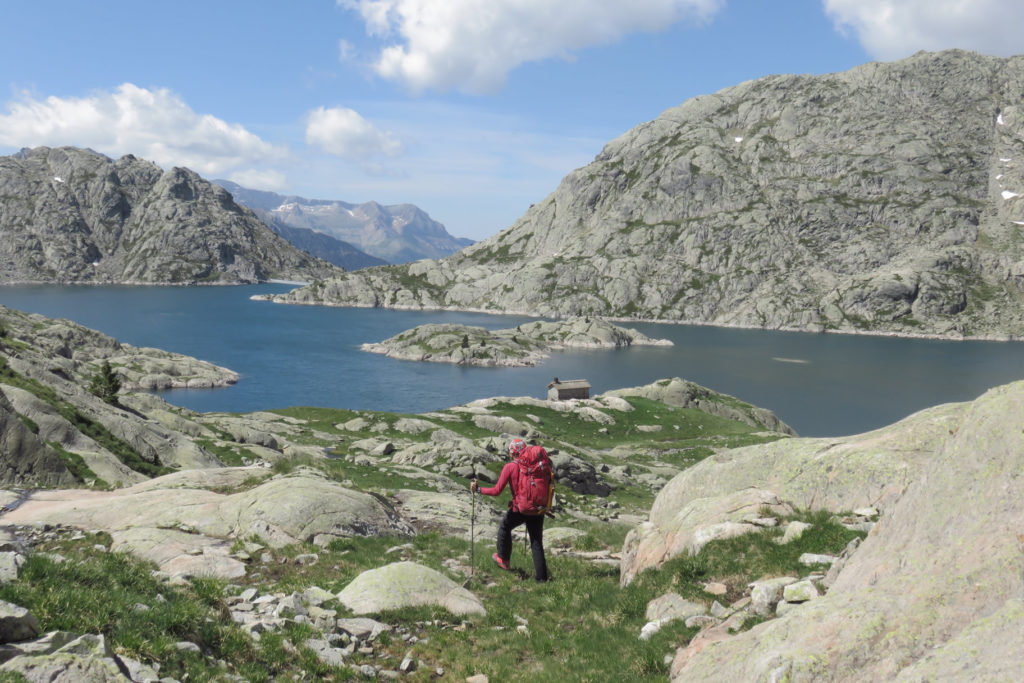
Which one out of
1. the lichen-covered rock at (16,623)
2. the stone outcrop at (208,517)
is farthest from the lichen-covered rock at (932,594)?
the stone outcrop at (208,517)

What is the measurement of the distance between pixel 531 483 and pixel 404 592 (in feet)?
14.2

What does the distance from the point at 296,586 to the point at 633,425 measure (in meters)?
79.6

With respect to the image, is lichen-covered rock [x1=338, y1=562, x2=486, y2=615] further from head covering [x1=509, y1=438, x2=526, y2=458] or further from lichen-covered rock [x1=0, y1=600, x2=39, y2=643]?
lichen-covered rock [x1=0, y1=600, x2=39, y2=643]

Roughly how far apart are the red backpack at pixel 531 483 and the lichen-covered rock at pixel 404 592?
2.77 metres

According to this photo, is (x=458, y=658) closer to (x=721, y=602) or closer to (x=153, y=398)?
(x=721, y=602)

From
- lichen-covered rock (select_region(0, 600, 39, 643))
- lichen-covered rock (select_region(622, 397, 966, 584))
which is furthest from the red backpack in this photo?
lichen-covered rock (select_region(0, 600, 39, 643))

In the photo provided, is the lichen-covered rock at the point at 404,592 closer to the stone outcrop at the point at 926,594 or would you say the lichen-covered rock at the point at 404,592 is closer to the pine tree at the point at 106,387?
the stone outcrop at the point at 926,594

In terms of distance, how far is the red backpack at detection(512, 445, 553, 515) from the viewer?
15.5 meters

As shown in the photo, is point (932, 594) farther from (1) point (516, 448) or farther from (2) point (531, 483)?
(1) point (516, 448)

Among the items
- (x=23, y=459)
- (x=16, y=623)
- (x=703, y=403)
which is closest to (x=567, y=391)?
(x=703, y=403)

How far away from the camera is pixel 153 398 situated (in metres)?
69.8

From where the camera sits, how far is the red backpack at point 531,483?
1548 cm

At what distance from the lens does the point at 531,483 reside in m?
15.4

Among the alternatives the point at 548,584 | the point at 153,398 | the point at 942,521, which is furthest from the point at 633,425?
the point at 942,521
